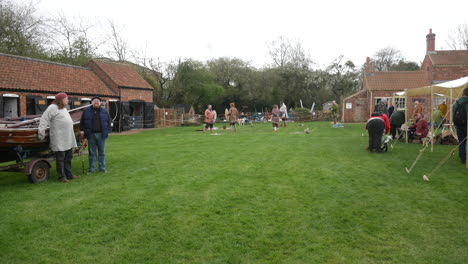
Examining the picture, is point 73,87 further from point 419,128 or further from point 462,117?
point 462,117

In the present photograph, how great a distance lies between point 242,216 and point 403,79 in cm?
3278

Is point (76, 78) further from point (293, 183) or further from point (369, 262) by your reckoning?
point (369, 262)

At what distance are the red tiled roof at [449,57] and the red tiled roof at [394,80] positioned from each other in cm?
175

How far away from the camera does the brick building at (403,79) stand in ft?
100

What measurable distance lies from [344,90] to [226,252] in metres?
43.1

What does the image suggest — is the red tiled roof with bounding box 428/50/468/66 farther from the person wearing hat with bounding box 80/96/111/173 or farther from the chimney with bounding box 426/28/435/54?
the person wearing hat with bounding box 80/96/111/173

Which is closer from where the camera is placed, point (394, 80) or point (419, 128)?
point (419, 128)

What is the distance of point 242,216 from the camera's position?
4527 mm

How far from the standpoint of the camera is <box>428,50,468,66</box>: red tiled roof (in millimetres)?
30500

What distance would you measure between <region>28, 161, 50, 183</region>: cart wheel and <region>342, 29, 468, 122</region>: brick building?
95.4 feet

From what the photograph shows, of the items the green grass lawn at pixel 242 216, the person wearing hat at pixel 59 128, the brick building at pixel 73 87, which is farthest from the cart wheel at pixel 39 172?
the brick building at pixel 73 87

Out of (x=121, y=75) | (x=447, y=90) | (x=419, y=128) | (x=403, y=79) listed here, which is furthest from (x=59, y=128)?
(x=403, y=79)

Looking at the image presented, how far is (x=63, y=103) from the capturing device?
6.96 m

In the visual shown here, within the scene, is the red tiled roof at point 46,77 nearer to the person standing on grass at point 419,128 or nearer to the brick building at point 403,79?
the person standing on grass at point 419,128
